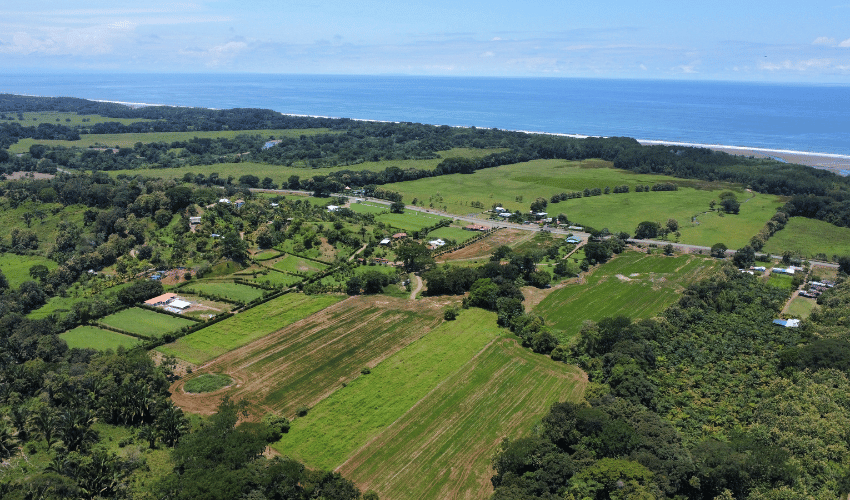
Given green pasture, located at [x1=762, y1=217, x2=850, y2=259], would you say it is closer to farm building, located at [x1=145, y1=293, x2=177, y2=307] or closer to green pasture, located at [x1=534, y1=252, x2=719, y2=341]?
green pasture, located at [x1=534, y1=252, x2=719, y2=341]

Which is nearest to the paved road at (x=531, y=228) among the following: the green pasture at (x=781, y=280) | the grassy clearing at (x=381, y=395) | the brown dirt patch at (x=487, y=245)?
the brown dirt patch at (x=487, y=245)

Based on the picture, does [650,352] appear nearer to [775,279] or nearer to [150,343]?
[775,279]

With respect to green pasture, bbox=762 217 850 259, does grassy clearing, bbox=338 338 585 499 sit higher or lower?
lower

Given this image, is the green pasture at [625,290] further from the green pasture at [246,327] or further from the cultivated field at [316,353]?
the green pasture at [246,327]

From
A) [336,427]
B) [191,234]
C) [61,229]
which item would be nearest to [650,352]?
[336,427]

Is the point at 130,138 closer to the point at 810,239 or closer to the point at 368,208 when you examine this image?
the point at 368,208

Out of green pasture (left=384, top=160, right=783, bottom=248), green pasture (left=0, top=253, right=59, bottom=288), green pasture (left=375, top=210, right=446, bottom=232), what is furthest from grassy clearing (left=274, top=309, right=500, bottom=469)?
green pasture (left=384, top=160, right=783, bottom=248)

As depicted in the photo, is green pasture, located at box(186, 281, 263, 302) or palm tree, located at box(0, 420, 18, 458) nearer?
palm tree, located at box(0, 420, 18, 458)

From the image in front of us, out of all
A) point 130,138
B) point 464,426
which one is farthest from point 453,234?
point 130,138
